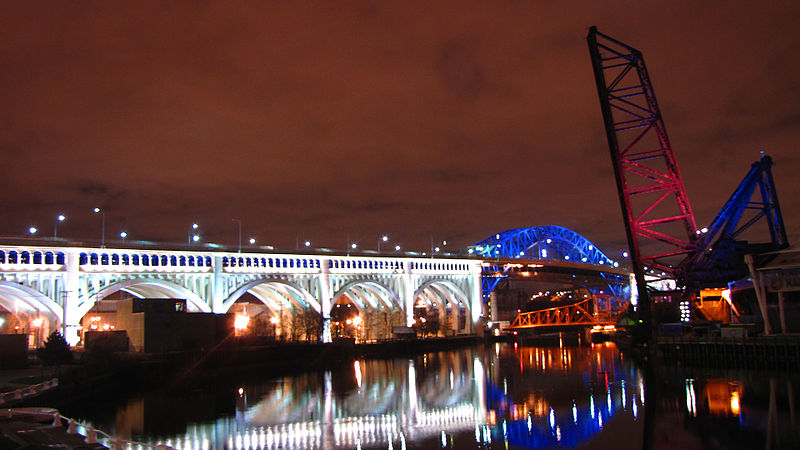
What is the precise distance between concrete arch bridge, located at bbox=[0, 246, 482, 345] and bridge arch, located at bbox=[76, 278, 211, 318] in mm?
99

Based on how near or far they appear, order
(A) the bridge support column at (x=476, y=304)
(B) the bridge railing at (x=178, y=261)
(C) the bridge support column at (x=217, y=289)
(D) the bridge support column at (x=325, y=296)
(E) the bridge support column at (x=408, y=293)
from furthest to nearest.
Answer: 1. (A) the bridge support column at (x=476, y=304)
2. (E) the bridge support column at (x=408, y=293)
3. (D) the bridge support column at (x=325, y=296)
4. (C) the bridge support column at (x=217, y=289)
5. (B) the bridge railing at (x=178, y=261)

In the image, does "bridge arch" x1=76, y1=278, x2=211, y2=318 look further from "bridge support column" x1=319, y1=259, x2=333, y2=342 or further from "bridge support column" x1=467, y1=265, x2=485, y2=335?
"bridge support column" x1=467, y1=265, x2=485, y2=335

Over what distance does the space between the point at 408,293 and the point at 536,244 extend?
6492 centimetres

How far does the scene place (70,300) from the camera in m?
52.0

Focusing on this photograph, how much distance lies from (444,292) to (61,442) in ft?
279

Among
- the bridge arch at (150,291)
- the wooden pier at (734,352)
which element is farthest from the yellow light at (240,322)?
the wooden pier at (734,352)

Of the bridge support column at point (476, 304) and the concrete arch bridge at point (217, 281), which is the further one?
the bridge support column at point (476, 304)

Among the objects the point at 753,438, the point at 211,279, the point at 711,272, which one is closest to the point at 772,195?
the point at 711,272

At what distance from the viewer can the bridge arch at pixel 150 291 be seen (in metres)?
53.8

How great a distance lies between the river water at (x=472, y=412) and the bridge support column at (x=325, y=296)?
73.7 ft

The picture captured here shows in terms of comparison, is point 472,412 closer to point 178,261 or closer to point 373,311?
point 178,261

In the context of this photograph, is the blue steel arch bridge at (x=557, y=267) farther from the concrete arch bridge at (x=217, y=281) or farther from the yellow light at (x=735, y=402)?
the yellow light at (x=735, y=402)

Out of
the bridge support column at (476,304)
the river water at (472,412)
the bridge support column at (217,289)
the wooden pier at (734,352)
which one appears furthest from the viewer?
the bridge support column at (476,304)

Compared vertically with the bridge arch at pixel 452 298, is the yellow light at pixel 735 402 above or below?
below
